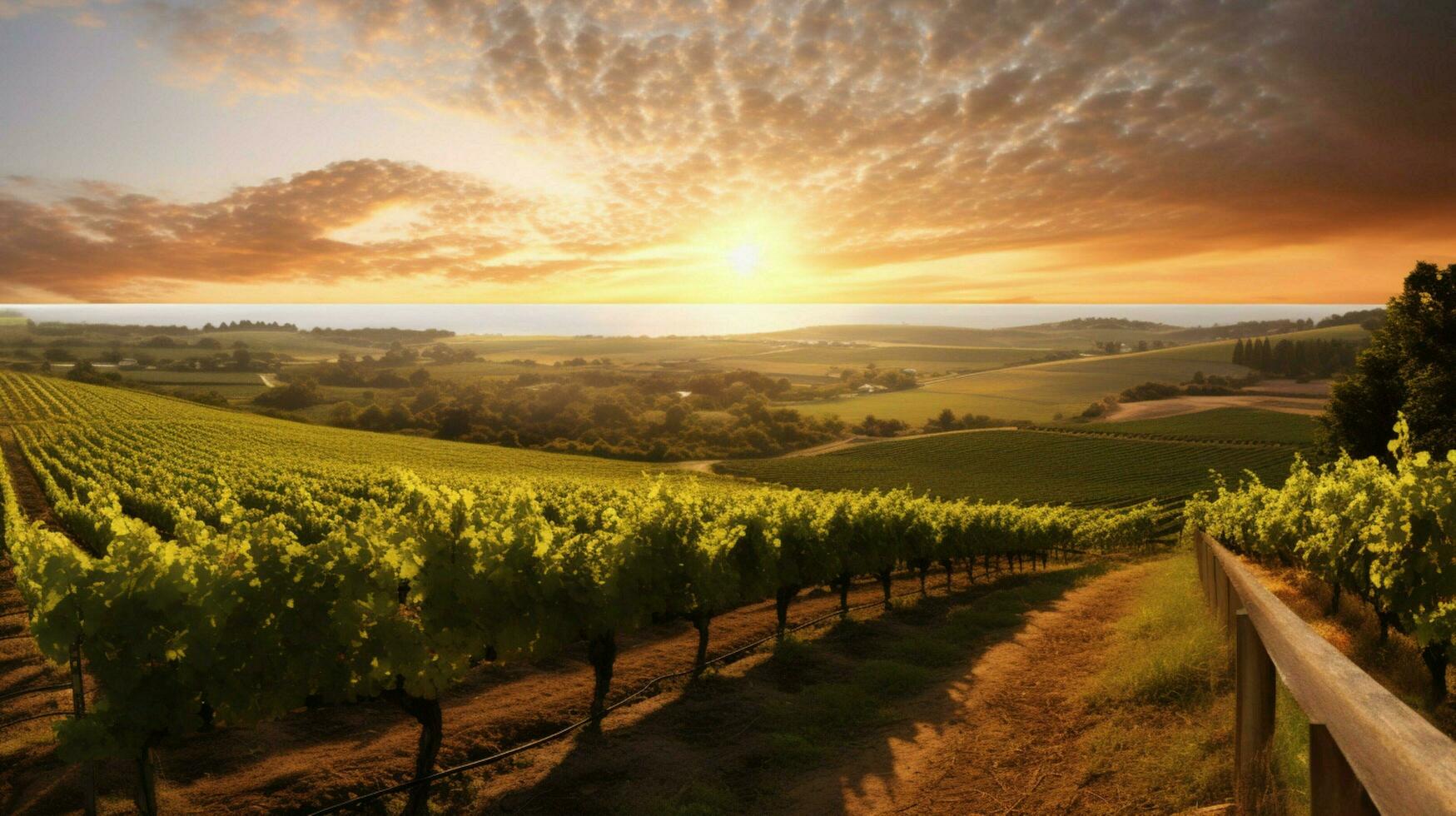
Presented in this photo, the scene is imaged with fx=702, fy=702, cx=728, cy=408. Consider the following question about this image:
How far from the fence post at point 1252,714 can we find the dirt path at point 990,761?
198 centimetres

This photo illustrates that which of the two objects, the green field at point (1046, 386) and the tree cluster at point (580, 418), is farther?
the green field at point (1046, 386)

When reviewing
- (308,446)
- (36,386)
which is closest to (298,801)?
(308,446)

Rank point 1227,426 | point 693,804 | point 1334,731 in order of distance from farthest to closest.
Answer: point 1227,426 → point 693,804 → point 1334,731

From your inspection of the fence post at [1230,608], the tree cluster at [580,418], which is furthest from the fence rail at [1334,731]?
the tree cluster at [580,418]

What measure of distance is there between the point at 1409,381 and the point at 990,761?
→ 34.0 m

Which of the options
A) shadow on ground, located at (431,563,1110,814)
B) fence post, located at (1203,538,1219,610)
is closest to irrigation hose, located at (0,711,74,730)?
shadow on ground, located at (431,563,1110,814)

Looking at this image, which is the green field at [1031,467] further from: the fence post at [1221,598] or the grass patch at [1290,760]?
the grass patch at [1290,760]

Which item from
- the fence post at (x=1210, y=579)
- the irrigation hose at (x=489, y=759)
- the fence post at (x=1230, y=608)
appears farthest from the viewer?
the fence post at (x=1210, y=579)

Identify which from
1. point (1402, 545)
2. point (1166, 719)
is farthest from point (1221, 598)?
point (1166, 719)

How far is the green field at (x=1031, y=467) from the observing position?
7112 cm

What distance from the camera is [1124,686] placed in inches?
372

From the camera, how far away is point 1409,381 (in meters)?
30.1

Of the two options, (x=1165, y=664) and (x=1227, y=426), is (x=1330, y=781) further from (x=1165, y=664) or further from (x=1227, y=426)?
(x=1227, y=426)

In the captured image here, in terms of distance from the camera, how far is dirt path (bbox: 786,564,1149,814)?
7617mm
